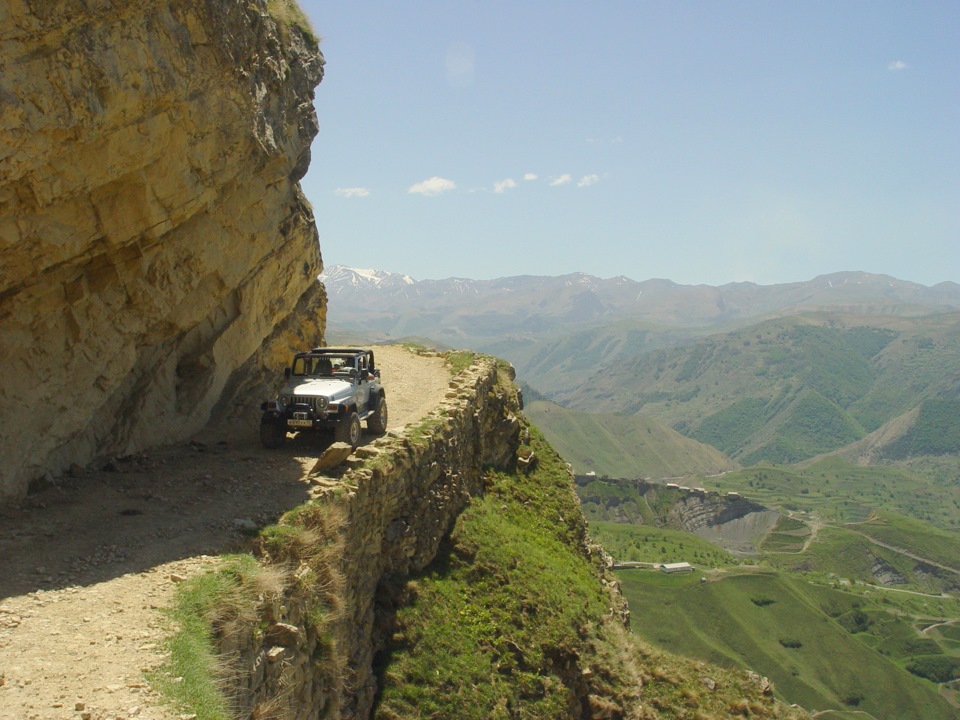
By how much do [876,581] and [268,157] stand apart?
177 m

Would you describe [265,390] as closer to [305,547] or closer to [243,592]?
[305,547]

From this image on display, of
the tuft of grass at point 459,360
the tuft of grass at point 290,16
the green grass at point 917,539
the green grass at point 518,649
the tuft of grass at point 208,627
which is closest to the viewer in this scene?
the tuft of grass at point 208,627

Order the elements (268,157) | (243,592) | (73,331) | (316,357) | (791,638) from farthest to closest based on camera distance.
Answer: (791,638) → (316,357) → (268,157) → (73,331) → (243,592)

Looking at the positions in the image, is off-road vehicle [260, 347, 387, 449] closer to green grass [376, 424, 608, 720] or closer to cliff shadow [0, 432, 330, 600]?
cliff shadow [0, 432, 330, 600]

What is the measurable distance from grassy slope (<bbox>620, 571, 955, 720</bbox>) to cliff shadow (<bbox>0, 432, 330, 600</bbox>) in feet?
250

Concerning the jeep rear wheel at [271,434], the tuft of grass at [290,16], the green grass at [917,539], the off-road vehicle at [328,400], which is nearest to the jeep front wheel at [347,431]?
the off-road vehicle at [328,400]

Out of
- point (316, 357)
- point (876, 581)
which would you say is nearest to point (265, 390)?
point (316, 357)

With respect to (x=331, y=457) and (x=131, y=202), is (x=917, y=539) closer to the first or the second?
(x=331, y=457)

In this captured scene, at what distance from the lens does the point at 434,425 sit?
20.0 m

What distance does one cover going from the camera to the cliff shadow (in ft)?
37.1

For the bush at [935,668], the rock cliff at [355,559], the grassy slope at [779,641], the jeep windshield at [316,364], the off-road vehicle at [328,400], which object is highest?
the jeep windshield at [316,364]

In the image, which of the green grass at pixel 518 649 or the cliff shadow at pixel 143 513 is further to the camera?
the green grass at pixel 518 649

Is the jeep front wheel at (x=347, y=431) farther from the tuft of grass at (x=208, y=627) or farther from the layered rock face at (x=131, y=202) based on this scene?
the tuft of grass at (x=208, y=627)

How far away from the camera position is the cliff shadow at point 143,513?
11.3 metres
